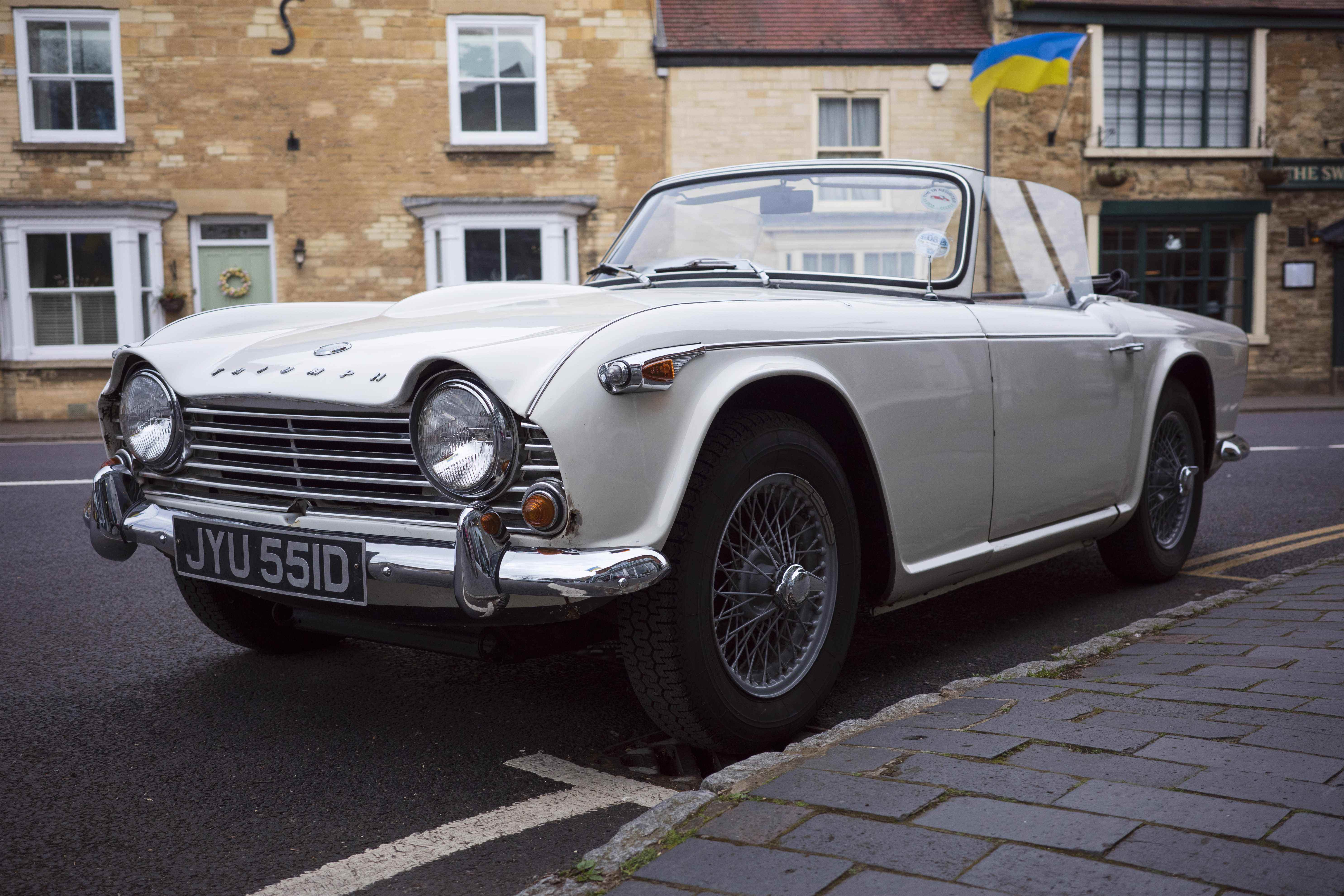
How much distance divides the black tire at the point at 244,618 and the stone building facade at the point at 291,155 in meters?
13.2

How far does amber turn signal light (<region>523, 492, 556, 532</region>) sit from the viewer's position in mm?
2309

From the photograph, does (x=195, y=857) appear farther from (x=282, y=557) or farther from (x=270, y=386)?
(x=270, y=386)

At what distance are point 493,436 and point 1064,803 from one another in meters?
1.31

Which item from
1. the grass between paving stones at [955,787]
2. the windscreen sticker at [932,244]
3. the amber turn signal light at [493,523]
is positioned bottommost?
the grass between paving stones at [955,787]

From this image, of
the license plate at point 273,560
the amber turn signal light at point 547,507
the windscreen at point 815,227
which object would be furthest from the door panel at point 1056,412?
the license plate at point 273,560

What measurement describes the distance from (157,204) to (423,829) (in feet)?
50.7

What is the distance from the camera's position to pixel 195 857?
7.53 feet

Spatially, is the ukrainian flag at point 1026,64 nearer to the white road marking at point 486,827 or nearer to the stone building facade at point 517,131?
the stone building facade at point 517,131

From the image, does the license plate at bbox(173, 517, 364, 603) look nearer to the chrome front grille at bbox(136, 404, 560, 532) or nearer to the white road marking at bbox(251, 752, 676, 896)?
the chrome front grille at bbox(136, 404, 560, 532)

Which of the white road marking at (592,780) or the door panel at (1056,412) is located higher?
the door panel at (1056,412)

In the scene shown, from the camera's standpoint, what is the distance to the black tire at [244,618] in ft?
11.3

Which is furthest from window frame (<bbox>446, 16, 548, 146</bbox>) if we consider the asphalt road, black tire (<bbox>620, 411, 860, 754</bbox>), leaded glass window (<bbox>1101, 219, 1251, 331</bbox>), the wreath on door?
black tire (<bbox>620, 411, 860, 754</bbox>)

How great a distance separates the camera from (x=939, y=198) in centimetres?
383

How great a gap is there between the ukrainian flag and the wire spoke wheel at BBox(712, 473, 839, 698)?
14779 millimetres
